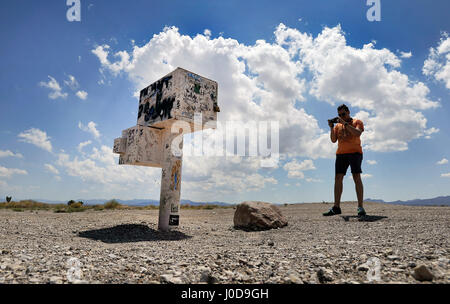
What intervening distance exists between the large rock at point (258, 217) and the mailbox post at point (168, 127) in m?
1.87

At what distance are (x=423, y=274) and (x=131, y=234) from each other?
6458 mm

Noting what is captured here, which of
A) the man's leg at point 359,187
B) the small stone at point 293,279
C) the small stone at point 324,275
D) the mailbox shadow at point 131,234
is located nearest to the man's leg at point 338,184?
the man's leg at point 359,187

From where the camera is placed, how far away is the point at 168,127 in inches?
308

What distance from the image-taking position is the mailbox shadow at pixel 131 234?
6.42 meters

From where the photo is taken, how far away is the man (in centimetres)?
679

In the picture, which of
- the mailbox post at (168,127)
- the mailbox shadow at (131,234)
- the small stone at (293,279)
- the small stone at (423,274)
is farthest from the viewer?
the mailbox post at (168,127)

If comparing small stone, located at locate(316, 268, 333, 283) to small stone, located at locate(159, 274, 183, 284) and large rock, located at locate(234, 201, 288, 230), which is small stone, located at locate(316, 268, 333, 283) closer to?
small stone, located at locate(159, 274, 183, 284)

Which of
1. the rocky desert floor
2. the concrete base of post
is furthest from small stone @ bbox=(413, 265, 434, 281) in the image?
the concrete base of post

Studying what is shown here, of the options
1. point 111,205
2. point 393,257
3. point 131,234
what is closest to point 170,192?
point 131,234

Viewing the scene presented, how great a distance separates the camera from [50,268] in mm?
3275

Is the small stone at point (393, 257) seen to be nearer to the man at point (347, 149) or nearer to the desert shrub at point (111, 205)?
the man at point (347, 149)
